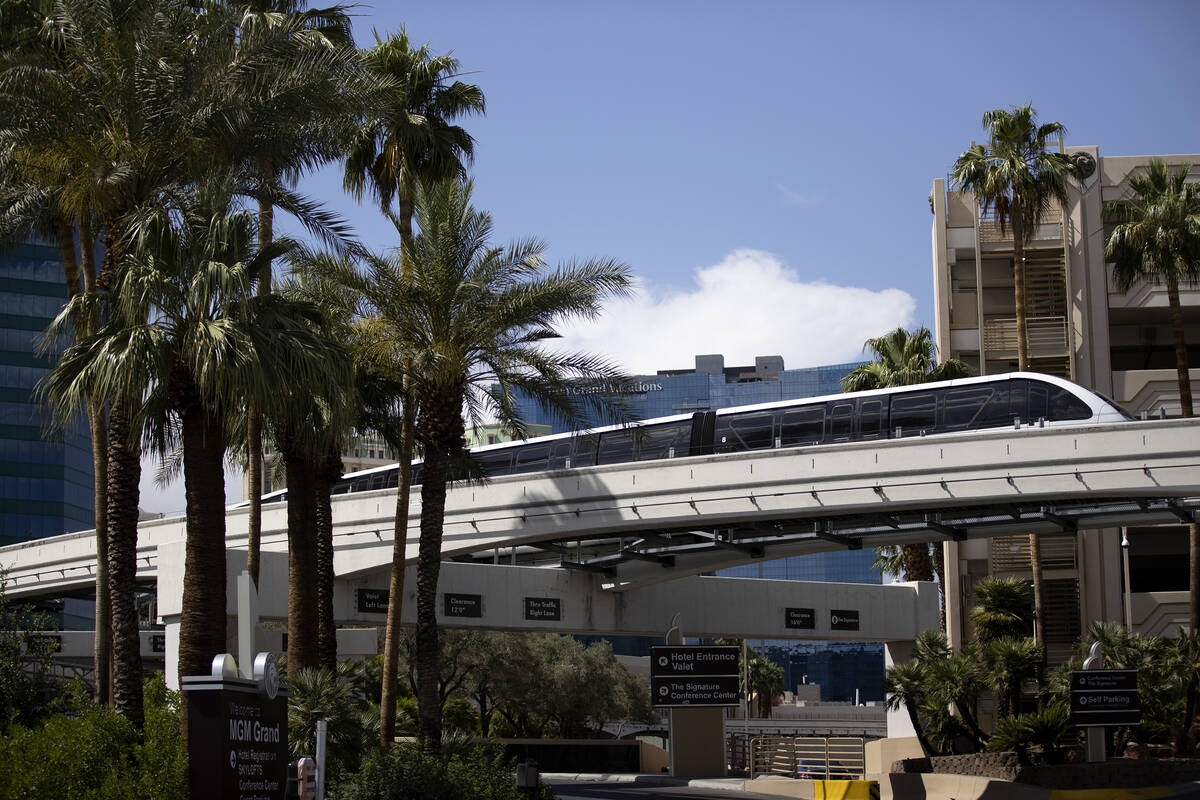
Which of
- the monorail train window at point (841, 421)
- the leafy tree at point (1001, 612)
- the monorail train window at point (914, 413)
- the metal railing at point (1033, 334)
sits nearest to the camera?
the monorail train window at point (914, 413)

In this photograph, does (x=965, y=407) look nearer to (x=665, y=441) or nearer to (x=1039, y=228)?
(x=665, y=441)

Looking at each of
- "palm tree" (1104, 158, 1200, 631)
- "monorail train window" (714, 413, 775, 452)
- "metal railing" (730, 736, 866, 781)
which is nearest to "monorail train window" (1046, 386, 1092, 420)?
"monorail train window" (714, 413, 775, 452)

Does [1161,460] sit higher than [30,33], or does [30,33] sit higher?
[30,33]

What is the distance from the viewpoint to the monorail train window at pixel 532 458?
35.7m

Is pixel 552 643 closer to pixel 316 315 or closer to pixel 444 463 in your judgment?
pixel 444 463

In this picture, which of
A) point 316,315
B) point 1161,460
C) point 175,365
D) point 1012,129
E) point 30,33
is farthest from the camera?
point 1012,129

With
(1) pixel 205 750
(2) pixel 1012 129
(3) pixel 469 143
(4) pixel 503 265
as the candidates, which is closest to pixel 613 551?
(3) pixel 469 143

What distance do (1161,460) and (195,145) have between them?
64.1ft

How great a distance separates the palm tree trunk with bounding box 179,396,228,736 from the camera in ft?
60.0

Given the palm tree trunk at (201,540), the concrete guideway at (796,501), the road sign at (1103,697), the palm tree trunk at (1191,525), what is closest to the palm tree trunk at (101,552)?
the concrete guideway at (796,501)

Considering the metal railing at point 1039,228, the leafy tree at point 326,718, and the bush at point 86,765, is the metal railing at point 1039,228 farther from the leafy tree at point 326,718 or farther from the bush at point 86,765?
the bush at point 86,765

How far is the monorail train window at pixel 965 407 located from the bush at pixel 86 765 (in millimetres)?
20308

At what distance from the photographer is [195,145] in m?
19.9

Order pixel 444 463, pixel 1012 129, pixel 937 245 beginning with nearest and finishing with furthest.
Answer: pixel 444 463 → pixel 1012 129 → pixel 937 245
